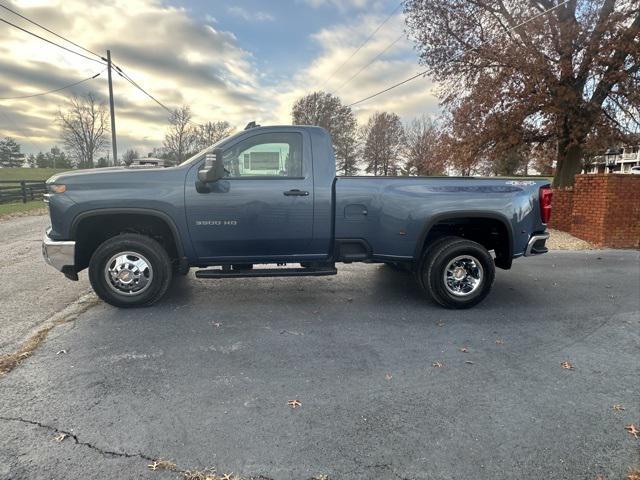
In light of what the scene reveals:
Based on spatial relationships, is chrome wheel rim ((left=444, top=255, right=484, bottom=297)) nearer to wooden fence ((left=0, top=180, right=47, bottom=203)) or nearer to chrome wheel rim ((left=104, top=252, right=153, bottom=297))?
chrome wheel rim ((left=104, top=252, right=153, bottom=297))

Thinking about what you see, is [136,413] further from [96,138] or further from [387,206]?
[96,138]

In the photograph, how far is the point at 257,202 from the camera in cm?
434

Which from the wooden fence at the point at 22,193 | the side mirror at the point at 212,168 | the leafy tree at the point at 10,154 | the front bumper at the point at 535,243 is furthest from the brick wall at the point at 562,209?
the leafy tree at the point at 10,154

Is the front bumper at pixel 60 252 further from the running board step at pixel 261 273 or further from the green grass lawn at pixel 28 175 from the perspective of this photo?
the green grass lawn at pixel 28 175

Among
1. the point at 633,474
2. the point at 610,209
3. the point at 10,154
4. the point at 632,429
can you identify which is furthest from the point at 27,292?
the point at 10,154

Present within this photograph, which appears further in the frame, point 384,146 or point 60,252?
point 384,146

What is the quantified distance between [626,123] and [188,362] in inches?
587

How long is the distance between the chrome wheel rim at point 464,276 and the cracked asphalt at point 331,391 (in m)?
0.28

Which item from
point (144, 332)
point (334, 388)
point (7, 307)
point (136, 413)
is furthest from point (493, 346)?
point (7, 307)

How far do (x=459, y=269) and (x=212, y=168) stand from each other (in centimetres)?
315

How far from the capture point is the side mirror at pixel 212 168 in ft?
13.1

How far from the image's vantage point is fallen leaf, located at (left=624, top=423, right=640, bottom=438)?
2471 millimetres

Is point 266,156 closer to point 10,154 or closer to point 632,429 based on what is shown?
point 632,429

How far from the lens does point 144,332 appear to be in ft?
12.8
